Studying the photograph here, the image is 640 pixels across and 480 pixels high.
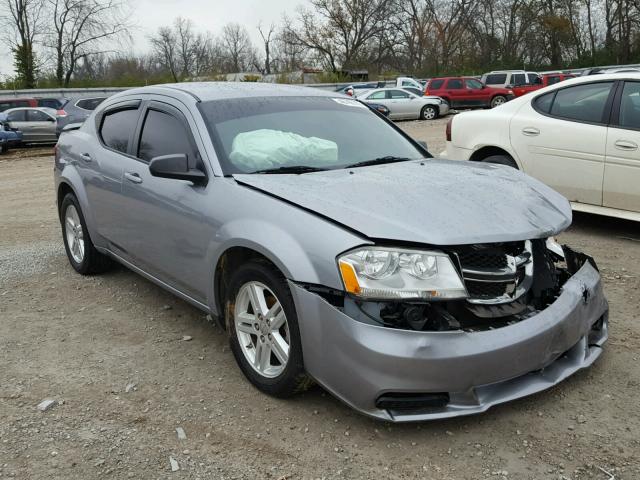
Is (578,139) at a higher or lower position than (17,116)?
lower

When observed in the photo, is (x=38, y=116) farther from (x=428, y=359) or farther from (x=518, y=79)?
(x=518, y=79)

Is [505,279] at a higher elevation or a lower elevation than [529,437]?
higher

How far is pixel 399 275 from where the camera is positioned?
2.70 m

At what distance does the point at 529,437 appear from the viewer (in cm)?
278

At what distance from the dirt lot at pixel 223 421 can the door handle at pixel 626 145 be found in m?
1.69

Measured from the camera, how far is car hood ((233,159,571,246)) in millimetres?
2783

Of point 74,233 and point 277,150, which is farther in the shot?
point 74,233

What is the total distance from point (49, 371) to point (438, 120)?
23.4m

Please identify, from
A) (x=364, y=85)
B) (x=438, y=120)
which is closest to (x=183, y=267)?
(x=438, y=120)

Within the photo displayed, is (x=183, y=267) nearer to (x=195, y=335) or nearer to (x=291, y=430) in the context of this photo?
(x=195, y=335)

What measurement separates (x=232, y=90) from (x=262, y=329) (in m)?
1.86

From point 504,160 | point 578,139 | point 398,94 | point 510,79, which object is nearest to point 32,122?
point 398,94

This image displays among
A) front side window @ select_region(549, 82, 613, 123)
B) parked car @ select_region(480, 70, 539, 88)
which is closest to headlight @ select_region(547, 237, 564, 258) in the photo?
front side window @ select_region(549, 82, 613, 123)

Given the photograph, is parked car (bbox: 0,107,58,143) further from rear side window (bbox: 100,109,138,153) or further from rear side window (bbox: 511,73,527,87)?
rear side window (bbox: 511,73,527,87)
